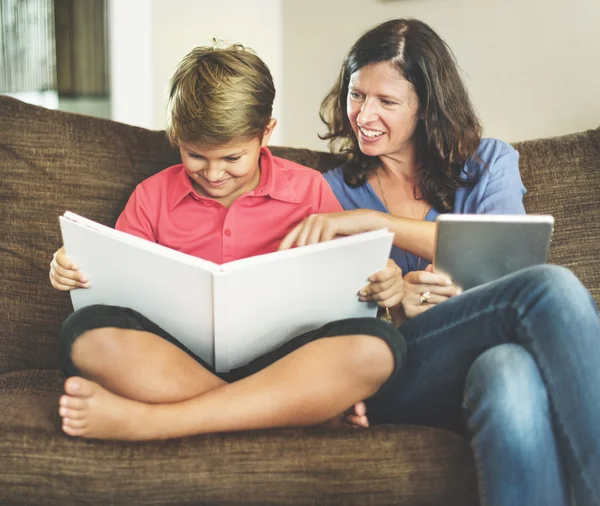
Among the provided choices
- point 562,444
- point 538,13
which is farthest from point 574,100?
point 562,444

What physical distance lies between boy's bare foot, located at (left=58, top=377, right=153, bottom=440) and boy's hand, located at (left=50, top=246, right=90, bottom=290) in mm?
196

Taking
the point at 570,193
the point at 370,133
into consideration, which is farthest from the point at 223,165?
the point at 570,193

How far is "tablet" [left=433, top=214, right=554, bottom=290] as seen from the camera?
1069mm

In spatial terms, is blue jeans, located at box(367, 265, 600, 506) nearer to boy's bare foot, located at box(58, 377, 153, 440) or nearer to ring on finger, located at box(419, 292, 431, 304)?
ring on finger, located at box(419, 292, 431, 304)

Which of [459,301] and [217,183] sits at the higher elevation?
[217,183]

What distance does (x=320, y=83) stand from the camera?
251cm

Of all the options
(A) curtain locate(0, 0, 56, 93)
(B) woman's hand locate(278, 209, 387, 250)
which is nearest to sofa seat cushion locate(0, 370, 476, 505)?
(B) woman's hand locate(278, 209, 387, 250)

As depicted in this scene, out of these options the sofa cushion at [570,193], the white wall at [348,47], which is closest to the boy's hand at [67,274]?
the sofa cushion at [570,193]

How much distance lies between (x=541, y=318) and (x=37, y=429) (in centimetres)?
75

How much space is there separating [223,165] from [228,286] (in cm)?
34

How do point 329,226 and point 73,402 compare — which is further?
point 329,226

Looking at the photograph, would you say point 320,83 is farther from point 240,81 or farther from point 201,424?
point 201,424

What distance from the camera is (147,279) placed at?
3.50 ft

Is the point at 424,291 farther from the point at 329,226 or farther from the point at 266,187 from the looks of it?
the point at 266,187
